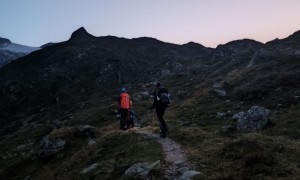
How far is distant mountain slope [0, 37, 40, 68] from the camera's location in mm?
161425

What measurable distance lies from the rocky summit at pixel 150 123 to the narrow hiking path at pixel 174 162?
7cm

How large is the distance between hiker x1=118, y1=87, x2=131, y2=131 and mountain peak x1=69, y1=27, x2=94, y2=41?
93.3m

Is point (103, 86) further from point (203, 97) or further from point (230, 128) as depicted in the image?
point (230, 128)

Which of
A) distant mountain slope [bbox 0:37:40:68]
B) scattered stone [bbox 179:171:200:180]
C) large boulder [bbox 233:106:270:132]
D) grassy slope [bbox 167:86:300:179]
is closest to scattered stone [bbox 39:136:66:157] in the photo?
grassy slope [bbox 167:86:300:179]

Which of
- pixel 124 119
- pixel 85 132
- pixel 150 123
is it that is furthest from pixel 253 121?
pixel 150 123

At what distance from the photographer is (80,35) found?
117 m

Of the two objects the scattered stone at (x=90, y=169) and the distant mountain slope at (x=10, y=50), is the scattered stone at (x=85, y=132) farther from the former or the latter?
the distant mountain slope at (x=10, y=50)

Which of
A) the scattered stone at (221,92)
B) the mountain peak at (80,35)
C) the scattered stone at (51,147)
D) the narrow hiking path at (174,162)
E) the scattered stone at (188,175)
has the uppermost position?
the mountain peak at (80,35)

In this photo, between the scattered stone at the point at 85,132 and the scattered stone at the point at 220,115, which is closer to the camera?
the scattered stone at the point at 85,132

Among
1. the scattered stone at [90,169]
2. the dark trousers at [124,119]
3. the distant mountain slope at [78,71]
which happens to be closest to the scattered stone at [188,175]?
the scattered stone at [90,169]

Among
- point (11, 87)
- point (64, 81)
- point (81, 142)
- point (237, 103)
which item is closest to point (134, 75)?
point (64, 81)

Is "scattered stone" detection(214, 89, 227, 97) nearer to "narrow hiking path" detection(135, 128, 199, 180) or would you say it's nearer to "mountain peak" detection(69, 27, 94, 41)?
"narrow hiking path" detection(135, 128, 199, 180)

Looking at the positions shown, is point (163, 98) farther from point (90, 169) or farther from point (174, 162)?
point (174, 162)

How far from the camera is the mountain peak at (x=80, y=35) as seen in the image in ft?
375
